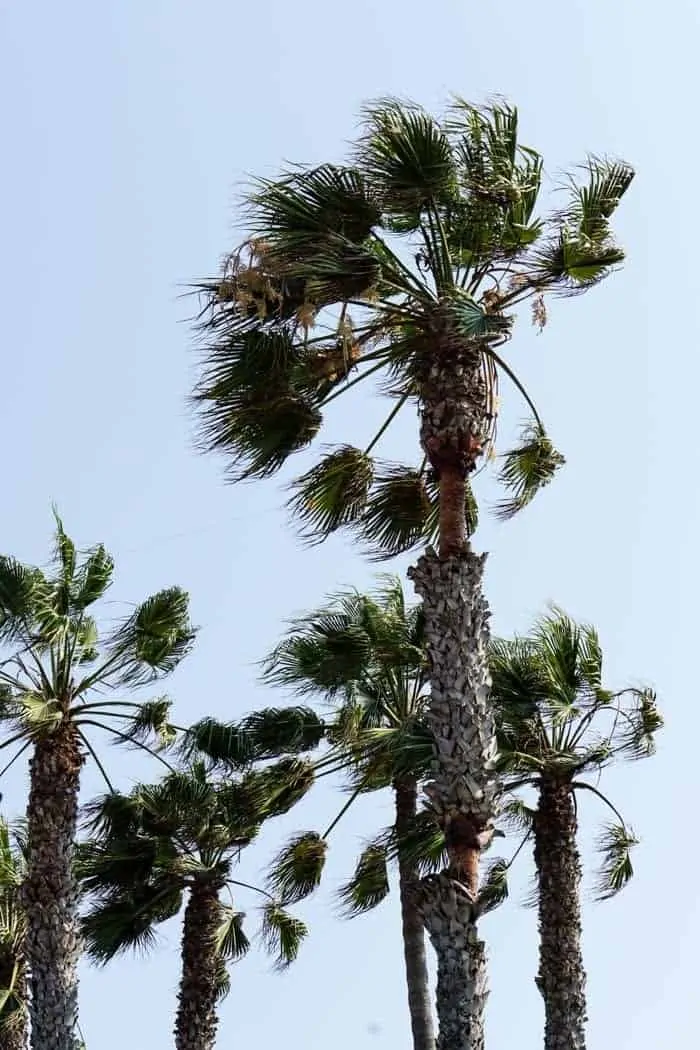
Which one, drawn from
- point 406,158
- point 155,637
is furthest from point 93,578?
point 406,158

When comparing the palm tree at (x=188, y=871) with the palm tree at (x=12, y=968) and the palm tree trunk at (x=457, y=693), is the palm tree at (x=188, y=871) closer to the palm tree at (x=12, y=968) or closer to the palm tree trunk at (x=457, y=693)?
the palm tree at (x=12, y=968)

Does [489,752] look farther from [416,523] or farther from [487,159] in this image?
[487,159]

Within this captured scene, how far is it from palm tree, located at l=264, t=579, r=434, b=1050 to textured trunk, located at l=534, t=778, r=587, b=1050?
5.54 ft

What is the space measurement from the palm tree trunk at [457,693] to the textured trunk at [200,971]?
7.72 metres

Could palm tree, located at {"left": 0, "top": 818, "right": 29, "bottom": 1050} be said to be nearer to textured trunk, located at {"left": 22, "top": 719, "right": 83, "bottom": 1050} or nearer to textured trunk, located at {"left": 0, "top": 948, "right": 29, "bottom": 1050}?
textured trunk, located at {"left": 0, "top": 948, "right": 29, "bottom": 1050}

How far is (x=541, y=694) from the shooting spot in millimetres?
16797

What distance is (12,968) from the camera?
2095 centimetres

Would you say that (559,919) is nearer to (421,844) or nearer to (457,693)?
(421,844)

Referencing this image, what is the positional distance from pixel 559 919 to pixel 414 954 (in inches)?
104

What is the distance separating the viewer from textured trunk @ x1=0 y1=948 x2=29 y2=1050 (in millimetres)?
20781

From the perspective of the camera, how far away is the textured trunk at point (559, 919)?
16.6 m

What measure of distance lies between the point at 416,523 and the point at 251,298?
300 centimetres

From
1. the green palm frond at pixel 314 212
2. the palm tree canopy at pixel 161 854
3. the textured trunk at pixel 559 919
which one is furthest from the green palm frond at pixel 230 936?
the green palm frond at pixel 314 212

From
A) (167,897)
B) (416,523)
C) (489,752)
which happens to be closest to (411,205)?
(416,523)
